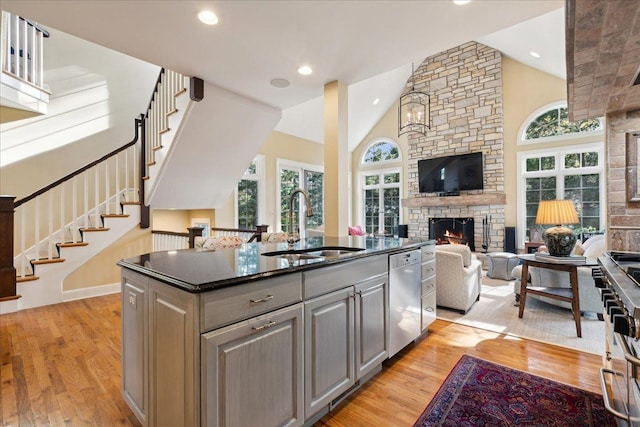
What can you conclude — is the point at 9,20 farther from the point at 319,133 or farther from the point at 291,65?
the point at 319,133

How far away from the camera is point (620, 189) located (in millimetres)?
2854

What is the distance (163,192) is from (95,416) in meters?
3.36

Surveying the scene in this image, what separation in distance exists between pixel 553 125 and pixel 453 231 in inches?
117

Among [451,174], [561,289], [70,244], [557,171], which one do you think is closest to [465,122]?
[451,174]

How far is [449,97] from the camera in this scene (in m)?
7.45

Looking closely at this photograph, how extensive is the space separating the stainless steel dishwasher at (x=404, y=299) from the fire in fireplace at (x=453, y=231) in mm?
4724

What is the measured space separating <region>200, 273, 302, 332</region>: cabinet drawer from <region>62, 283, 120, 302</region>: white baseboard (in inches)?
167

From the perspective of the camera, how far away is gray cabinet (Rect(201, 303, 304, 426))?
1.18m

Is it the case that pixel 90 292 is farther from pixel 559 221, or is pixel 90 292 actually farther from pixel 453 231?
pixel 453 231

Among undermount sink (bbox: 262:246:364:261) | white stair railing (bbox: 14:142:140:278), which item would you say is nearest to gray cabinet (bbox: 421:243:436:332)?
undermount sink (bbox: 262:246:364:261)

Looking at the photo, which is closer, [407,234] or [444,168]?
[444,168]

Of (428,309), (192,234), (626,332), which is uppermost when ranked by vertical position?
(192,234)

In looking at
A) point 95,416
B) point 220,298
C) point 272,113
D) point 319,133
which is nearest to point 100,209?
point 272,113

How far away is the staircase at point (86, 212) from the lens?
12.4 feet
